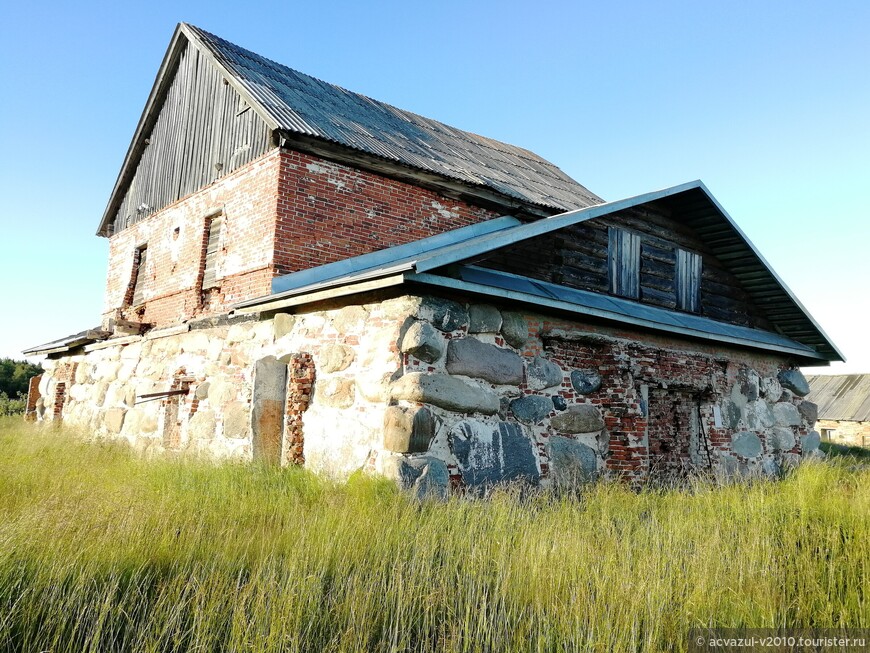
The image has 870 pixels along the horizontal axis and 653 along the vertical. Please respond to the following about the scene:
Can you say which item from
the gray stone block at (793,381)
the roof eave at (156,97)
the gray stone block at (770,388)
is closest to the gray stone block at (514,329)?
the gray stone block at (770,388)

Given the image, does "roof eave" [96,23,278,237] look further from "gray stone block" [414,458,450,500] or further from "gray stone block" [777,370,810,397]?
"gray stone block" [777,370,810,397]

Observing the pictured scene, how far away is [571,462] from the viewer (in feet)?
23.9

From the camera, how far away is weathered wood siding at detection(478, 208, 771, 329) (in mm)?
7910

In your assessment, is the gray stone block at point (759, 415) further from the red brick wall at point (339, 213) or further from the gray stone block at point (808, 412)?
the red brick wall at point (339, 213)

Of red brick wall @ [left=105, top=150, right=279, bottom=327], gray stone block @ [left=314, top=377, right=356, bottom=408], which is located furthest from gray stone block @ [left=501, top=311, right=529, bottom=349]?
red brick wall @ [left=105, top=150, right=279, bottom=327]

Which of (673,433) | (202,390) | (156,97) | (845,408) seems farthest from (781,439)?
(845,408)

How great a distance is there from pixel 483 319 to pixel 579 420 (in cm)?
185

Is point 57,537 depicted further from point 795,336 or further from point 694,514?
point 795,336

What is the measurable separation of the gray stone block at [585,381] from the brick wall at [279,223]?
Result: 158 inches

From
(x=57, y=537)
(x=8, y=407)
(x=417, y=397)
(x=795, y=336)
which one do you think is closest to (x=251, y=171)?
(x=417, y=397)

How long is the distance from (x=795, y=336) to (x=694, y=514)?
690cm

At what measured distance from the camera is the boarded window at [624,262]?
892cm

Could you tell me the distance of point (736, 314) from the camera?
34.9 ft

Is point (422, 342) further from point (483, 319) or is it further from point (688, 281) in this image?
point (688, 281)
